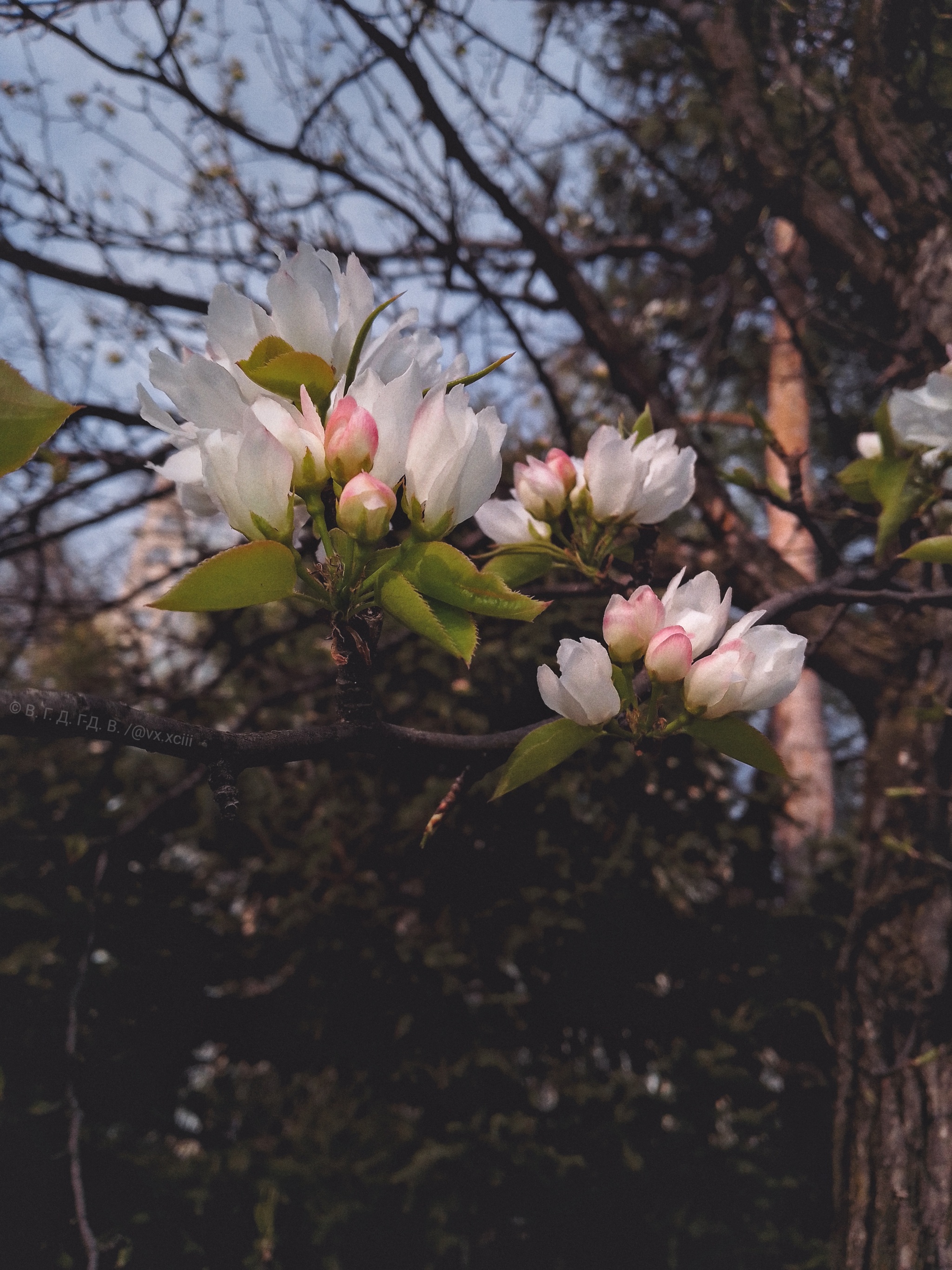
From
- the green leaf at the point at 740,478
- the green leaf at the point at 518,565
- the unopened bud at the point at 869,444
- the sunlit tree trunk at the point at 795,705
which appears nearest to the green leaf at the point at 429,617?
the green leaf at the point at 518,565

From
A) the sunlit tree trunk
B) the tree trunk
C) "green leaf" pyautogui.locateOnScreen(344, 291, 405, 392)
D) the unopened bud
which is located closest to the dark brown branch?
"green leaf" pyautogui.locateOnScreen(344, 291, 405, 392)

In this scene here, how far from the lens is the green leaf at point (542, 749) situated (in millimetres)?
542

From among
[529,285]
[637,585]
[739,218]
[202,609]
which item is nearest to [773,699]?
[637,585]

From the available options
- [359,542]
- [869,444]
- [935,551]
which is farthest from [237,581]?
[869,444]

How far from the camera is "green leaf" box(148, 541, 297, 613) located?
0.38 meters

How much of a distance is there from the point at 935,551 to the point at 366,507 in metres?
0.50

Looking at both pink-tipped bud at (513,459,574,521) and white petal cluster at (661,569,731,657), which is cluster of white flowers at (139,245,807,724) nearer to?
white petal cluster at (661,569,731,657)

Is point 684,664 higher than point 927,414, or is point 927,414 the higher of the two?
point 927,414

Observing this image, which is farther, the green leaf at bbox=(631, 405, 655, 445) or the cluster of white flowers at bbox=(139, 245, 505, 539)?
the green leaf at bbox=(631, 405, 655, 445)

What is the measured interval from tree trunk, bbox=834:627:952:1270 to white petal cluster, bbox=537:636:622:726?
95 centimetres

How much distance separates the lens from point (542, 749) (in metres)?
0.54

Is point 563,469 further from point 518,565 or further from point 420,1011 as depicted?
point 420,1011

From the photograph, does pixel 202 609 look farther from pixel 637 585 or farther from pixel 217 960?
pixel 217 960

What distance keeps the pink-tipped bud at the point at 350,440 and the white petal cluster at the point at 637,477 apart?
1.07ft
